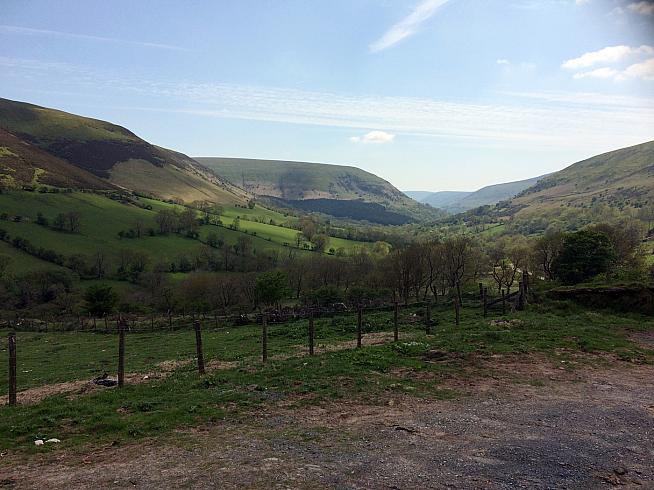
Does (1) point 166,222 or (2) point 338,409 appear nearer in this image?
(2) point 338,409

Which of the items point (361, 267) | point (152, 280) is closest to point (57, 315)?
point (152, 280)

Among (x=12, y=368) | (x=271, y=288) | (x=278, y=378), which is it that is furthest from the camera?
(x=271, y=288)

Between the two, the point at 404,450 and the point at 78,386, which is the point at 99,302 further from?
the point at 404,450

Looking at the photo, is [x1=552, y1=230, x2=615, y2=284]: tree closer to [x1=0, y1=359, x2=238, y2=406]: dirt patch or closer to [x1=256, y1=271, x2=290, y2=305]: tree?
[x1=256, y1=271, x2=290, y2=305]: tree

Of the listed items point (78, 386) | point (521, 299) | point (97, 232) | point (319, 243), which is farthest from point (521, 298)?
point (97, 232)

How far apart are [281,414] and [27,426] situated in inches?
287

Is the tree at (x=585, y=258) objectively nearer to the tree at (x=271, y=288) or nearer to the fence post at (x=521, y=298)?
the fence post at (x=521, y=298)

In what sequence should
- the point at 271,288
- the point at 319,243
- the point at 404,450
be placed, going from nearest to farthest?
the point at 404,450 → the point at 271,288 → the point at 319,243

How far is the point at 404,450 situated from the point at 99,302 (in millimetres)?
73174

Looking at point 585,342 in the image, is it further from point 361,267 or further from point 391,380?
point 361,267

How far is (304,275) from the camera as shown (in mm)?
83312

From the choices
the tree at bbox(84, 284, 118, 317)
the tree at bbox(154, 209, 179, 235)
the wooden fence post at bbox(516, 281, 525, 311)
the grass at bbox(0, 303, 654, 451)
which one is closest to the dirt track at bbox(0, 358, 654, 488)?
the grass at bbox(0, 303, 654, 451)

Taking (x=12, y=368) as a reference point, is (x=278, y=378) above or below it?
below

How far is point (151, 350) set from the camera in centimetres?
3469
